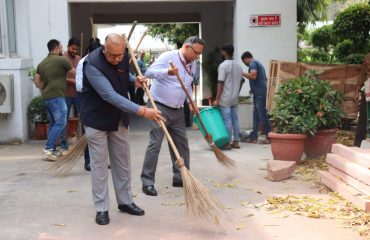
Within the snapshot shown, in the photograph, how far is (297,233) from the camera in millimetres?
4789

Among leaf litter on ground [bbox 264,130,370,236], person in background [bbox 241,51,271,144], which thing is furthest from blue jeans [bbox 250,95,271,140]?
leaf litter on ground [bbox 264,130,370,236]

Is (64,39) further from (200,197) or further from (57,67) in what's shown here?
(200,197)

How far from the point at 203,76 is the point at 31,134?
267 inches

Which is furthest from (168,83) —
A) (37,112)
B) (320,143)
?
(37,112)

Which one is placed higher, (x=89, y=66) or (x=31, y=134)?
(x=89, y=66)

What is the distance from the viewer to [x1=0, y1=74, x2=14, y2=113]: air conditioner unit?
9391mm

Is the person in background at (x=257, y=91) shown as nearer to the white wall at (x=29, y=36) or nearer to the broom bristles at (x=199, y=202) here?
the white wall at (x=29, y=36)

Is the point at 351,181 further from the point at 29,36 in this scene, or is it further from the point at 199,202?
the point at 29,36

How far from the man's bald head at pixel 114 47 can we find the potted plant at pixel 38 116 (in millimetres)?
5290

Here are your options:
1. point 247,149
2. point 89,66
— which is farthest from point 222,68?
point 89,66

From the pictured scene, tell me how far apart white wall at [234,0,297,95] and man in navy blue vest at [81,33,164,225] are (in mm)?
6070

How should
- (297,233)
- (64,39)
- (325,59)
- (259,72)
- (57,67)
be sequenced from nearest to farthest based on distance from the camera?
(297,233) < (57,67) < (259,72) < (64,39) < (325,59)

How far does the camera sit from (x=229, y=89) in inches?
358

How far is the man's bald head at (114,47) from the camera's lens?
15.8 ft
